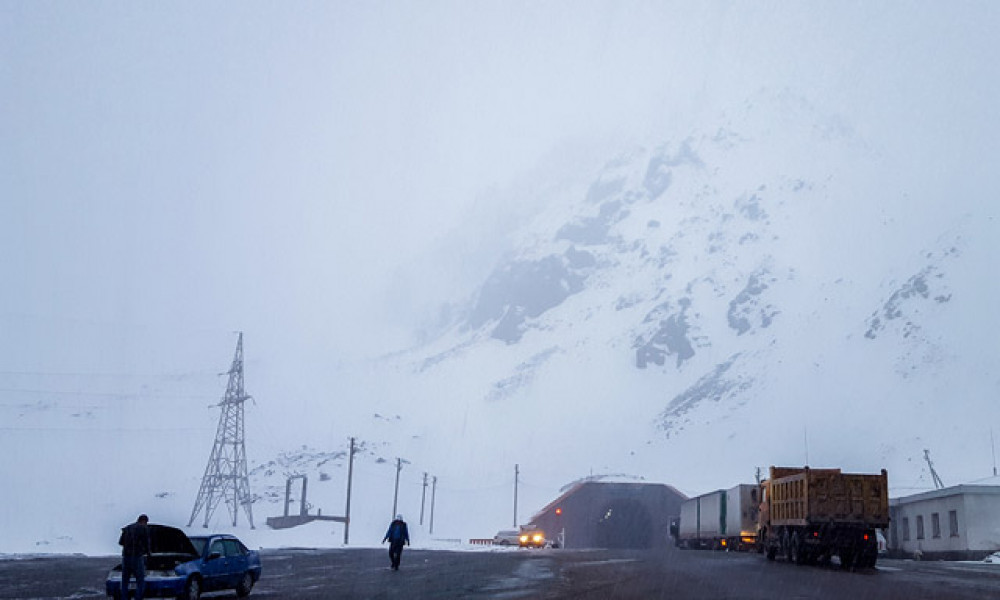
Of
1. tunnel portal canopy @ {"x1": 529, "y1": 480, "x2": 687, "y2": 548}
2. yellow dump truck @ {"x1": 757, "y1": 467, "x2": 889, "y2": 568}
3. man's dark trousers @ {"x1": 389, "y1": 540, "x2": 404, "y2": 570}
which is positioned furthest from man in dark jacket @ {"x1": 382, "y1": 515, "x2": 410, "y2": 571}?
tunnel portal canopy @ {"x1": 529, "y1": 480, "x2": 687, "y2": 548}

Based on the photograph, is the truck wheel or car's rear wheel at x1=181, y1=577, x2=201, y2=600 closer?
car's rear wheel at x1=181, y1=577, x2=201, y2=600

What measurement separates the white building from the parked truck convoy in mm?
9255

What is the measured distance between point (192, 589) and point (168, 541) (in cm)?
110

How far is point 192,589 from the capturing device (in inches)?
715

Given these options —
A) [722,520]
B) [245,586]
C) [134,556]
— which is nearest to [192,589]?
[134,556]

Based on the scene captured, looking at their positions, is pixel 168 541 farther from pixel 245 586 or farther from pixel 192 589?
pixel 245 586

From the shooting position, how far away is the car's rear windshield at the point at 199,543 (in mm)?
19281

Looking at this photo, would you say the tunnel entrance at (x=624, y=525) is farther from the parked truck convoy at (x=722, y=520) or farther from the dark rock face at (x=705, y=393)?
the dark rock face at (x=705, y=393)

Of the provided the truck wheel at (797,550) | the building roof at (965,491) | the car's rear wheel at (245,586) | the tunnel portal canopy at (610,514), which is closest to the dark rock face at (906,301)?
the tunnel portal canopy at (610,514)

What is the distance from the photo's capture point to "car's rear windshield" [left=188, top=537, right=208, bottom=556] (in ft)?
63.3

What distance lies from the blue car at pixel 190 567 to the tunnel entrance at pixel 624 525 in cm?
6622

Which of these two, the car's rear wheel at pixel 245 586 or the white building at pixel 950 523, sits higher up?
the white building at pixel 950 523

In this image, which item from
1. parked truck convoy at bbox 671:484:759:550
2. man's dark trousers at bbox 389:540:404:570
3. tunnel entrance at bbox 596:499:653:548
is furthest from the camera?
tunnel entrance at bbox 596:499:653:548

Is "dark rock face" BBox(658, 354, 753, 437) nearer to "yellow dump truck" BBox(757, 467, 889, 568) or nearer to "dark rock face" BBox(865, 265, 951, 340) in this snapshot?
"dark rock face" BBox(865, 265, 951, 340)
